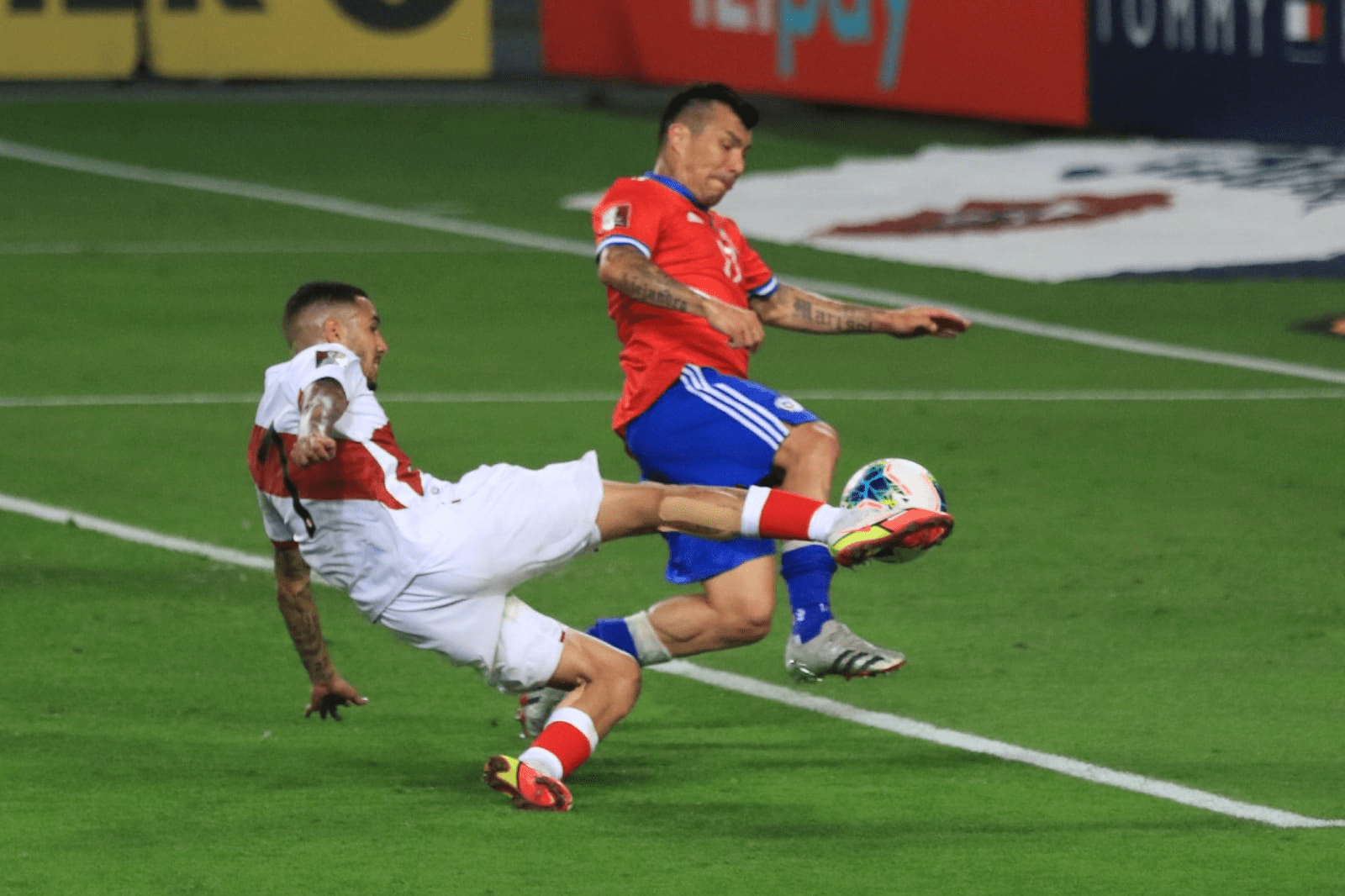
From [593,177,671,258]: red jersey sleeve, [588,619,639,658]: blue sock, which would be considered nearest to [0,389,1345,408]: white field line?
[593,177,671,258]: red jersey sleeve

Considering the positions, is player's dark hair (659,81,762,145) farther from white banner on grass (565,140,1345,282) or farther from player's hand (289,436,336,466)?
white banner on grass (565,140,1345,282)

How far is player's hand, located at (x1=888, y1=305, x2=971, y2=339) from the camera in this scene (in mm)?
8008

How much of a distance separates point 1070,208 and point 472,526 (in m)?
13.7

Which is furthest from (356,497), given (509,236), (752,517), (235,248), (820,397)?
(509,236)

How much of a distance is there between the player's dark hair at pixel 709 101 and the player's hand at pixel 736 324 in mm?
759

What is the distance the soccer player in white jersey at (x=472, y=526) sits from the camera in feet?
22.2

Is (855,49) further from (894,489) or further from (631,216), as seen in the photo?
(894,489)

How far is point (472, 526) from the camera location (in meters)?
6.78

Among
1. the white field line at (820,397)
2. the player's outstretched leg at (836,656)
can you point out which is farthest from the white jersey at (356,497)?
the white field line at (820,397)

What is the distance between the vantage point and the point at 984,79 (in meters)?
24.2

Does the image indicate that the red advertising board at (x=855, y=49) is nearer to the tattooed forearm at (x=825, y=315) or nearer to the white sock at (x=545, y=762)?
the tattooed forearm at (x=825, y=315)

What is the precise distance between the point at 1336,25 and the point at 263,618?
13.0 m

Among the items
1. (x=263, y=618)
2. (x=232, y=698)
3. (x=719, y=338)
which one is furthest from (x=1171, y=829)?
(x=263, y=618)

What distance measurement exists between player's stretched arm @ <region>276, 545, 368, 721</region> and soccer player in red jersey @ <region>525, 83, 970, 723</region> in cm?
77
